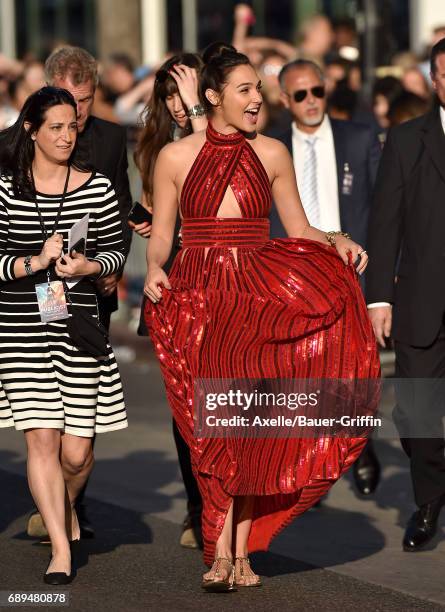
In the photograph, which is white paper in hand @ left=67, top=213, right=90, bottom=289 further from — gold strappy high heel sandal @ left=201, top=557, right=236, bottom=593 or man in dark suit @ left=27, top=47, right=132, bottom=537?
gold strappy high heel sandal @ left=201, top=557, right=236, bottom=593

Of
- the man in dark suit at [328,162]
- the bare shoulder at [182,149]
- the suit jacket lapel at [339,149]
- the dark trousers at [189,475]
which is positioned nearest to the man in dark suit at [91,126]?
the dark trousers at [189,475]

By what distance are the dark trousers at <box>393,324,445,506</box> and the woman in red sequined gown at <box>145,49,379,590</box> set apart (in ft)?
2.71

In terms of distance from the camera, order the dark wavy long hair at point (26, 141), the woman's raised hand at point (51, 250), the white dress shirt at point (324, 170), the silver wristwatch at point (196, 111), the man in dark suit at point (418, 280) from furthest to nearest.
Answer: the white dress shirt at point (324, 170)
the silver wristwatch at point (196, 111)
the man in dark suit at point (418, 280)
the dark wavy long hair at point (26, 141)
the woman's raised hand at point (51, 250)

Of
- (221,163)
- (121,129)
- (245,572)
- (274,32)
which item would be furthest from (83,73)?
(274,32)

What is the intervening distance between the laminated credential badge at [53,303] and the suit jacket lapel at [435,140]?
1.83m

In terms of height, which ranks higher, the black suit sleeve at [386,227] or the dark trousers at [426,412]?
the black suit sleeve at [386,227]

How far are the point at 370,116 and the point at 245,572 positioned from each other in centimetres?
499

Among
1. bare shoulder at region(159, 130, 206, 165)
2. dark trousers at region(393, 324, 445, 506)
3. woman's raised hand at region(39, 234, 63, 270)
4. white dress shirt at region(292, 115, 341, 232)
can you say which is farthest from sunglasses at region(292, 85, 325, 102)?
woman's raised hand at region(39, 234, 63, 270)

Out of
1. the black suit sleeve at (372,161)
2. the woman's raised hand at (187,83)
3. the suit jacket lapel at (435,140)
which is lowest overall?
the black suit sleeve at (372,161)

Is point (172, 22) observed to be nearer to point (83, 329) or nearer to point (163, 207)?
point (163, 207)

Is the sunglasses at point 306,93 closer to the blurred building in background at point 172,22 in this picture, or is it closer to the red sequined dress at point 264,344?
the red sequined dress at point 264,344

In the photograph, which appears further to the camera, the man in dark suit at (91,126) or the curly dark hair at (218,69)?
the man in dark suit at (91,126)

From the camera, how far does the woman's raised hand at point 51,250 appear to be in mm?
6746

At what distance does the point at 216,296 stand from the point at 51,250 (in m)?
0.69
